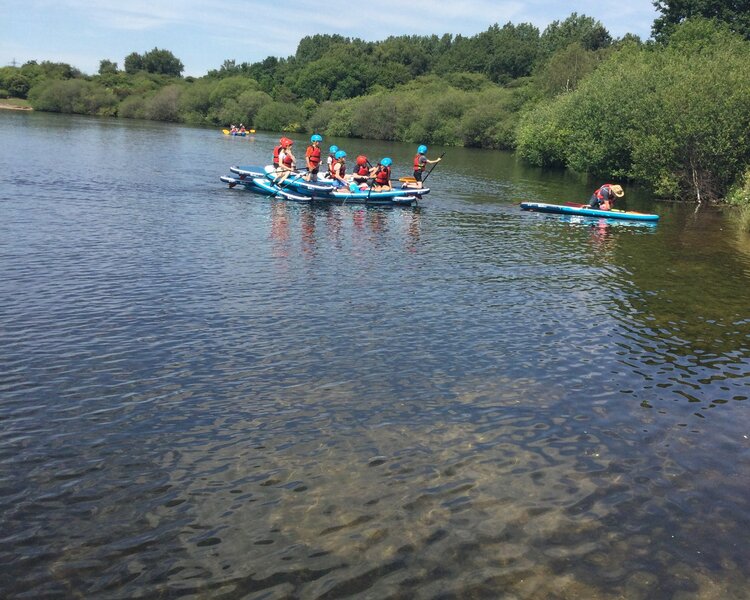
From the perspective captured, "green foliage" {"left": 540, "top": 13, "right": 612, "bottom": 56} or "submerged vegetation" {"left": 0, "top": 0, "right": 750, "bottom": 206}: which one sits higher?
"green foliage" {"left": 540, "top": 13, "right": 612, "bottom": 56}

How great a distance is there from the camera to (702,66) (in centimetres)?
4231

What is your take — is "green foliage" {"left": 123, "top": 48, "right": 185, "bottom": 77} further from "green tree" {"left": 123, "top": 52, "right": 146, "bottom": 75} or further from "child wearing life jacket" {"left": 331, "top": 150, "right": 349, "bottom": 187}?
"child wearing life jacket" {"left": 331, "top": 150, "right": 349, "bottom": 187}

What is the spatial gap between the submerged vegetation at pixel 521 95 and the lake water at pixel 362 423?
21.7m

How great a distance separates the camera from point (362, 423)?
10086 mm

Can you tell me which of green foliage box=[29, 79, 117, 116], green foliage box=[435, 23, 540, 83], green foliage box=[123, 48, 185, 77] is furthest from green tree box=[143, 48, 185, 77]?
green foliage box=[435, 23, 540, 83]

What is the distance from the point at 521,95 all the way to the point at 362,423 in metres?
97.6

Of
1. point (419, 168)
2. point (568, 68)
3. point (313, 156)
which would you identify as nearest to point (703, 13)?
point (568, 68)

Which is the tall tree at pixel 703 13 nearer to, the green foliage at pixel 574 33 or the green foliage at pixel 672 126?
the green foliage at pixel 672 126

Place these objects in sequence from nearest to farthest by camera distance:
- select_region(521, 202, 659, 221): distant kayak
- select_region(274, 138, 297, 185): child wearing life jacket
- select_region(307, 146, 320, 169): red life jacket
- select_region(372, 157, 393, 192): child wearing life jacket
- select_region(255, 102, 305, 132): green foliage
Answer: select_region(521, 202, 659, 221): distant kayak
select_region(274, 138, 297, 185): child wearing life jacket
select_region(372, 157, 393, 192): child wearing life jacket
select_region(307, 146, 320, 169): red life jacket
select_region(255, 102, 305, 132): green foliage

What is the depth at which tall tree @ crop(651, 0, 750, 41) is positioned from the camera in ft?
243

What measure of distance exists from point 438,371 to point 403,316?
10.3ft

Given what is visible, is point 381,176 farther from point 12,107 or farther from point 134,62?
point 134,62

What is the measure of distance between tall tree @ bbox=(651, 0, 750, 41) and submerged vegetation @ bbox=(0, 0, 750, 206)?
0.81 feet

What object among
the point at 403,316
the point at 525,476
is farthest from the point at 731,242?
the point at 525,476
